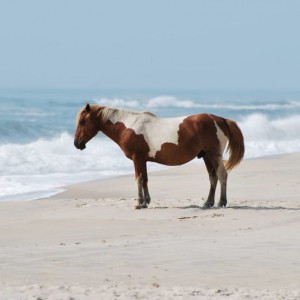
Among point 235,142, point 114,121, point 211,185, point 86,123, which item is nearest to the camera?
point 235,142

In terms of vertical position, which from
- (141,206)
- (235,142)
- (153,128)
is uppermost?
(153,128)

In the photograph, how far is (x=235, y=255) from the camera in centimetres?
746

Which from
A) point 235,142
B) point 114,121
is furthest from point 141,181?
point 235,142

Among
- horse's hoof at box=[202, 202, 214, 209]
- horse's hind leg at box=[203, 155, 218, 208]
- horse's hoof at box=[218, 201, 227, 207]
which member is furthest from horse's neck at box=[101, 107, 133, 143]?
horse's hoof at box=[218, 201, 227, 207]

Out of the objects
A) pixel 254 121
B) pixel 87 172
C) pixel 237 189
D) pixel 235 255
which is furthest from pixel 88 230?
pixel 254 121

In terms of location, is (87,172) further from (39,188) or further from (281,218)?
(281,218)

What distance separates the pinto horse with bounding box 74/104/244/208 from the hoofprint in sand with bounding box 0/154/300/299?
507 millimetres

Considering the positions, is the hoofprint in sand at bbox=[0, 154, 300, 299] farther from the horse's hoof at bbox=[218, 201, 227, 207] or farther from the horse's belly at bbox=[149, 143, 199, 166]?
the horse's belly at bbox=[149, 143, 199, 166]

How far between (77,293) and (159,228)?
150 inches

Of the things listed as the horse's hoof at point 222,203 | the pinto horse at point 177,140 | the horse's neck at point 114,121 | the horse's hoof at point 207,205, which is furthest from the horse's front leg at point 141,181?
the horse's hoof at point 222,203

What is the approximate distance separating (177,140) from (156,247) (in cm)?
360

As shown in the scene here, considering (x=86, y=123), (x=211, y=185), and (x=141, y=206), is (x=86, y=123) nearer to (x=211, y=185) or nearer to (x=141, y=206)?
(x=141, y=206)

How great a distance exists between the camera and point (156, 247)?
799cm

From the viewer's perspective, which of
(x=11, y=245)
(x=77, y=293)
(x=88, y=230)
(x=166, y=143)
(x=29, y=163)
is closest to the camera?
(x=77, y=293)
